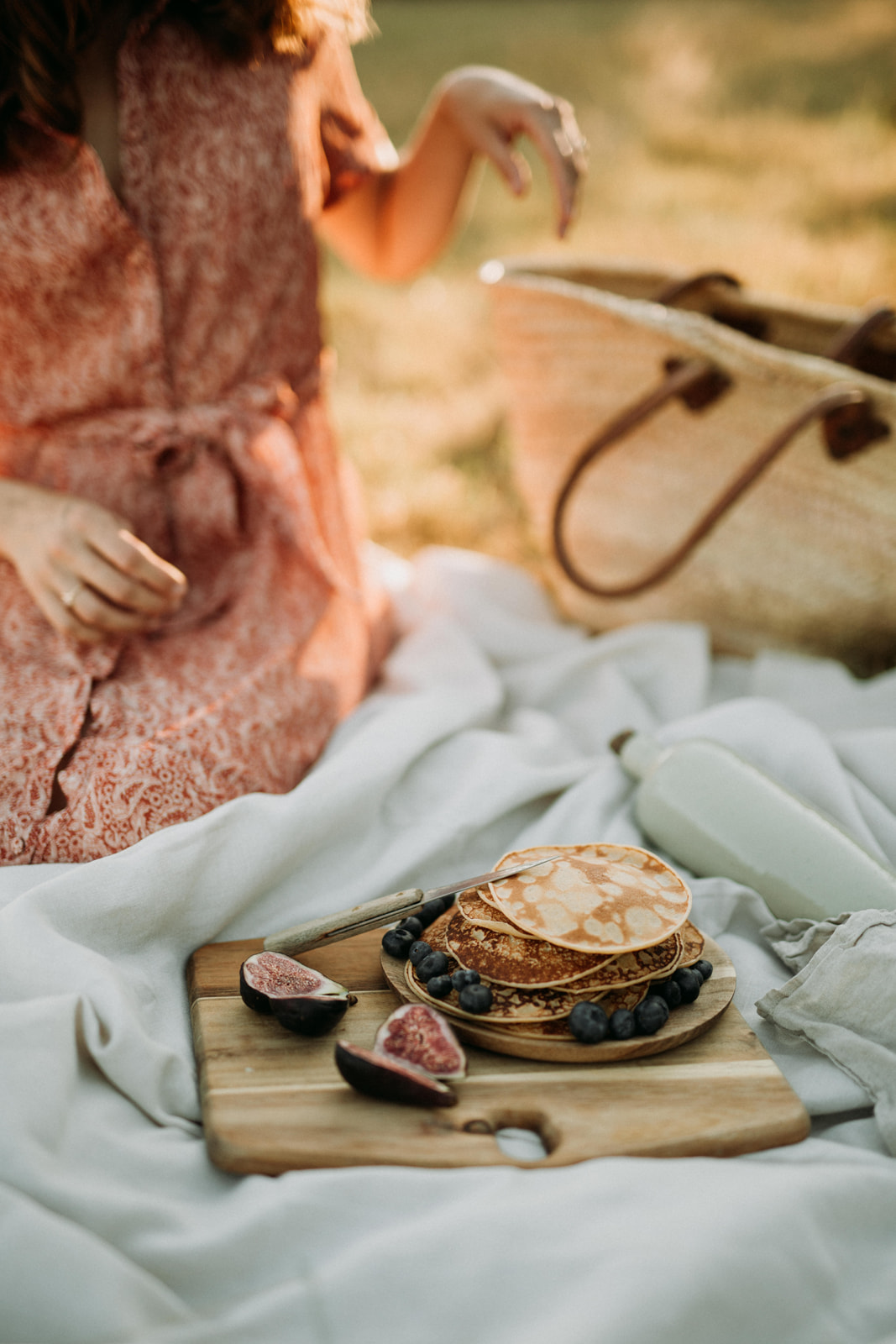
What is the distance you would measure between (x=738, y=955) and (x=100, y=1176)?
0.71 meters

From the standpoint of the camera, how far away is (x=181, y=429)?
1.49 metres

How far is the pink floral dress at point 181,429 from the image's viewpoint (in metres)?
1.28

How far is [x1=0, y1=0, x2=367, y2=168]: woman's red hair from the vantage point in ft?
4.04

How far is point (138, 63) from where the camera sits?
135cm

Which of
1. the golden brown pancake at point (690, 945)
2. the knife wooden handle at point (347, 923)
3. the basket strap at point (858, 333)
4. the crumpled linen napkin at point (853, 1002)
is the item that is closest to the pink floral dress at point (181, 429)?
the knife wooden handle at point (347, 923)

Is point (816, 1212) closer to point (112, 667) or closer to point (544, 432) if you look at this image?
point (112, 667)

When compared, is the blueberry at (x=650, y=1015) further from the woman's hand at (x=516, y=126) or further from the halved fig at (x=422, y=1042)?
the woman's hand at (x=516, y=126)

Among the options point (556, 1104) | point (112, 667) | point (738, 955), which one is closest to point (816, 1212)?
point (556, 1104)

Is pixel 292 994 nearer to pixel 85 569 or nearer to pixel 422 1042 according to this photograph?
pixel 422 1042

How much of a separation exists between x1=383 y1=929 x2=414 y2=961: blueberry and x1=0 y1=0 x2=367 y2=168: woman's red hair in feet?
3.43

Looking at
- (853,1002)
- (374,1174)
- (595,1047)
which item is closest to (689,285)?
(853,1002)

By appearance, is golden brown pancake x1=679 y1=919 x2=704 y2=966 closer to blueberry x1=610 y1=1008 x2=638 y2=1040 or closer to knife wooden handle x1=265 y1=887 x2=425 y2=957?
blueberry x1=610 y1=1008 x2=638 y2=1040

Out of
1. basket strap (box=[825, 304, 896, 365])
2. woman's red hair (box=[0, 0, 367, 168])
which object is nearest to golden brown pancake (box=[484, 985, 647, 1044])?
woman's red hair (box=[0, 0, 367, 168])

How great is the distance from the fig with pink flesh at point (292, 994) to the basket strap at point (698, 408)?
95 cm
